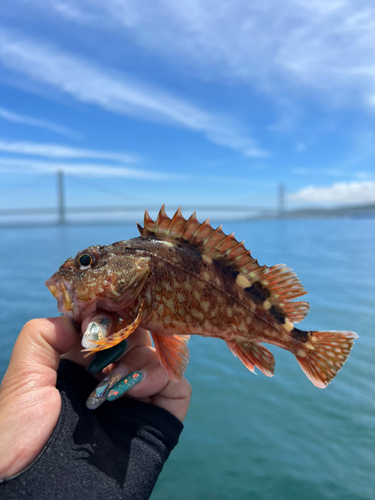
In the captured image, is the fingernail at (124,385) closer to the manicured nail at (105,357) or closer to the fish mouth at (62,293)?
the manicured nail at (105,357)

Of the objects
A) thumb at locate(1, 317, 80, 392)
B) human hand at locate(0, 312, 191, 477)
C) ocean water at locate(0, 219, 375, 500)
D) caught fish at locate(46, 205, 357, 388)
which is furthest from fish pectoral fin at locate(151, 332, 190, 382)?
ocean water at locate(0, 219, 375, 500)

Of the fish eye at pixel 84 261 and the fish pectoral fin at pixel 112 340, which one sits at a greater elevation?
the fish eye at pixel 84 261

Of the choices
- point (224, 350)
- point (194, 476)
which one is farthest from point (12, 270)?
point (194, 476)

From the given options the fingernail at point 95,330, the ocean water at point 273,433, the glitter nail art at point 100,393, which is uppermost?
the fingernail at point 95,330

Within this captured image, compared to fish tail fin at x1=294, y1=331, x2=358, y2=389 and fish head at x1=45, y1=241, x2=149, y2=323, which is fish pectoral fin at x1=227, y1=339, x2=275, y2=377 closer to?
fish tail fin at x1=294, y1=331, x2=358, y2=389

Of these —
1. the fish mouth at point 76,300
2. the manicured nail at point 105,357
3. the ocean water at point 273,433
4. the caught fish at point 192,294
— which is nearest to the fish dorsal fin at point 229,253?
the caught fish at point 192,294

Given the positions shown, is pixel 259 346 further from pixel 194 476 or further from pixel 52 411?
pixel 194 476

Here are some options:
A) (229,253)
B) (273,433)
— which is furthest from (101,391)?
(273,433)
